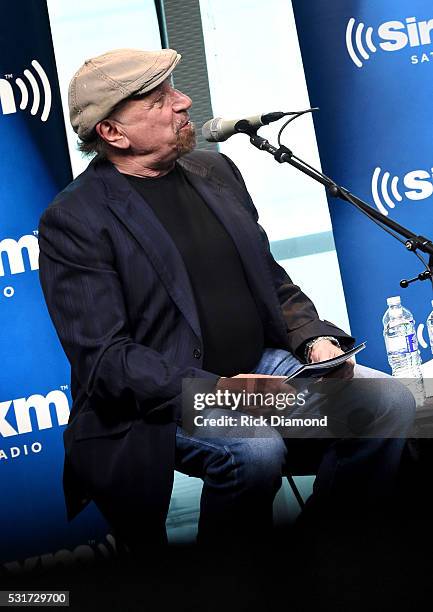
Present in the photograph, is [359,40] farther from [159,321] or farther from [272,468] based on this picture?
[272,468]

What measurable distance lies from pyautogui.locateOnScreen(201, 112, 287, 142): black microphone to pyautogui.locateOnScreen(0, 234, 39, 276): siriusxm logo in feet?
3.54

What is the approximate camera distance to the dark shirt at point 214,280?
2.87 metres

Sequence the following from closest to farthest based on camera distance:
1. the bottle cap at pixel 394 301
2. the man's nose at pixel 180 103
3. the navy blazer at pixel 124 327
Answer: the navy blazer at pixel 124 327
the man's nose at pixel 180 103
the bottle cap at pixel 394 301

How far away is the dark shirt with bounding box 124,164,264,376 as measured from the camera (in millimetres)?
2865

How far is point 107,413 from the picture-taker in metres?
2.78

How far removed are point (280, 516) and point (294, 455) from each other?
101cm

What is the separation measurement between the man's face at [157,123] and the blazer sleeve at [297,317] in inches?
13.0

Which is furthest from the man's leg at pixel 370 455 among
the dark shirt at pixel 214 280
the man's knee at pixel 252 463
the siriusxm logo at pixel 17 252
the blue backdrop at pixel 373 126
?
the siriusxm logo at pixel 17 252

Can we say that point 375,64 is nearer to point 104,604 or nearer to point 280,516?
point 280,516

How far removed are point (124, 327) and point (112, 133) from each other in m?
0.61

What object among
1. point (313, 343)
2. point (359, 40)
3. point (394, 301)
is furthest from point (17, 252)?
point (359, 40)

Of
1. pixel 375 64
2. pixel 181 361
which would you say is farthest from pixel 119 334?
pixel 375 64

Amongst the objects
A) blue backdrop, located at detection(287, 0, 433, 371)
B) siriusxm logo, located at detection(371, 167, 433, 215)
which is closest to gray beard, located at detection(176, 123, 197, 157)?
blue backdrop, located at detection(287, 0, 433, 371)

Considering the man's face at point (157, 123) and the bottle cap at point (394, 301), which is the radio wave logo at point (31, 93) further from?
the bottle cap at point (394, 301)
